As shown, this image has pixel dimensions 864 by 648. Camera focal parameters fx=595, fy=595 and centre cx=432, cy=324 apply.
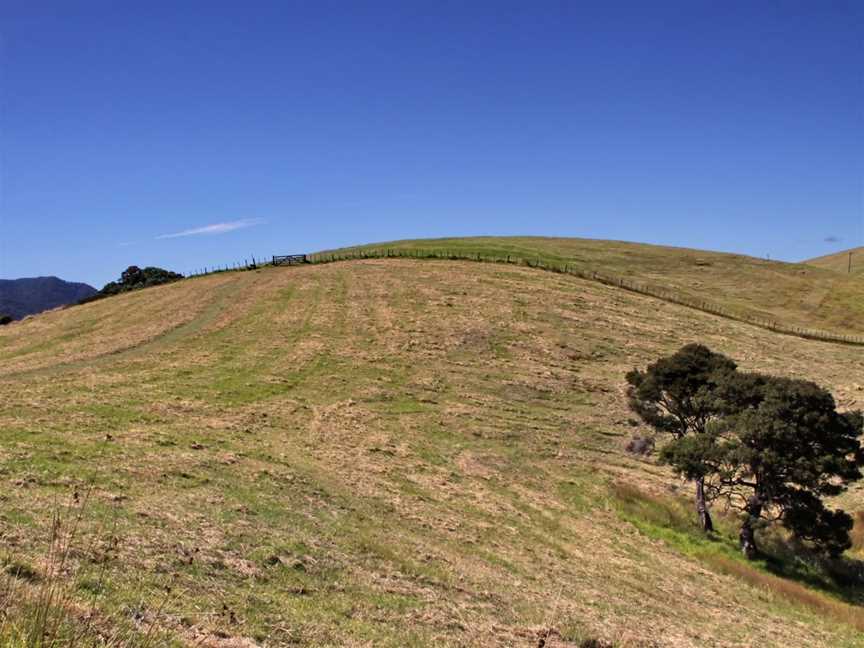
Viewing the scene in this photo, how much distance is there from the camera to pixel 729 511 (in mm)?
33656

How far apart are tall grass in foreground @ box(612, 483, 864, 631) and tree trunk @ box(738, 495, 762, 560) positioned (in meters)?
0.40

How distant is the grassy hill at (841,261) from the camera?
490 feet

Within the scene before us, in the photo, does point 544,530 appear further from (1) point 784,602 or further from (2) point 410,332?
(2) point 410,332

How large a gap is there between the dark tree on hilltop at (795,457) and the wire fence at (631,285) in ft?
176

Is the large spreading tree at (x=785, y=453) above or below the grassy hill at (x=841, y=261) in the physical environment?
below

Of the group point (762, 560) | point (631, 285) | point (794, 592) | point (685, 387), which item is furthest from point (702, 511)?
point (631, 285)

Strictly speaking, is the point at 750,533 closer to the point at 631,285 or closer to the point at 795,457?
the point at 795,457

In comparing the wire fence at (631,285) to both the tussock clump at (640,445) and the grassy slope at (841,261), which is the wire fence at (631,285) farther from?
the grassy slope at (841,261)

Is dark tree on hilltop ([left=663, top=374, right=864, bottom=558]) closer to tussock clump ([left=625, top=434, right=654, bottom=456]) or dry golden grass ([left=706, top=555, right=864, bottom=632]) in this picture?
dry golden grass ([left=706, top=555, right=864, bottom=632])

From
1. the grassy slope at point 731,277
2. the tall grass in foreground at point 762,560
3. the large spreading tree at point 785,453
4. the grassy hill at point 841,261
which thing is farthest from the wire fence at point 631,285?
the grassy hill at point 841,261

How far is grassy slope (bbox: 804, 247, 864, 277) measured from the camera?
150m

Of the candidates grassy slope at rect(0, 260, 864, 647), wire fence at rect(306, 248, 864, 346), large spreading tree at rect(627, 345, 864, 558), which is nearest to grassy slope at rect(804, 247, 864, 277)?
wire fence at rect(306, 248, 864, 346)

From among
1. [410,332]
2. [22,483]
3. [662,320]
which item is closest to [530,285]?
[662,320]

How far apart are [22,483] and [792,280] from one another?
397ft
